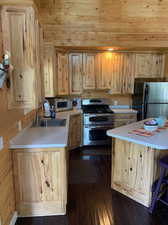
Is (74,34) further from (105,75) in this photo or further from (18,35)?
(18,35)

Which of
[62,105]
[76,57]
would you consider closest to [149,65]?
[76,57]

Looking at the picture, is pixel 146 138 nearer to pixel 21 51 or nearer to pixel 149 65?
pixel 21 51

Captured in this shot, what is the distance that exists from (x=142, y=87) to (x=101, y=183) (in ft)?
7.62

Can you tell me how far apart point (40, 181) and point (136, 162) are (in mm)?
1233

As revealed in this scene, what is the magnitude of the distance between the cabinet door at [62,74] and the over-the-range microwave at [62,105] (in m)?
0.20

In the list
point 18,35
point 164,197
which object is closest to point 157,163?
point 164,197

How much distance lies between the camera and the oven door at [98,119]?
13.0 ft

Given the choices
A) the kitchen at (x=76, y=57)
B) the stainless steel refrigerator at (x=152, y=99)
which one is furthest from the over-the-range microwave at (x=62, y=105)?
the stainless steel refrigerator at (x=152, y=99)

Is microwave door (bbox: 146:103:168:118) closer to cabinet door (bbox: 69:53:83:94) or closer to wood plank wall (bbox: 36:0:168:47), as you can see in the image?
wood plank wall (bbox: 36:0:168:47)

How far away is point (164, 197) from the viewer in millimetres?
2271

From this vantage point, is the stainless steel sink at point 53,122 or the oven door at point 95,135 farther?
the oven door at point 95,135

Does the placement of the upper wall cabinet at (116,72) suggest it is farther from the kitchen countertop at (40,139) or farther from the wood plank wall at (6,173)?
the wood plank wall at (6,173)

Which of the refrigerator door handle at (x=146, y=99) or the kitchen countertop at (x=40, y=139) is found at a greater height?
the refrigerator door handle at (x=146, y=99)

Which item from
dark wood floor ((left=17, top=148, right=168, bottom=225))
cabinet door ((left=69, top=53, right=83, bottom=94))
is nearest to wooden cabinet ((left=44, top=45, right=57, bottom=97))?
cabinet door ((left=69, top=53, right=83, bottom=94))
